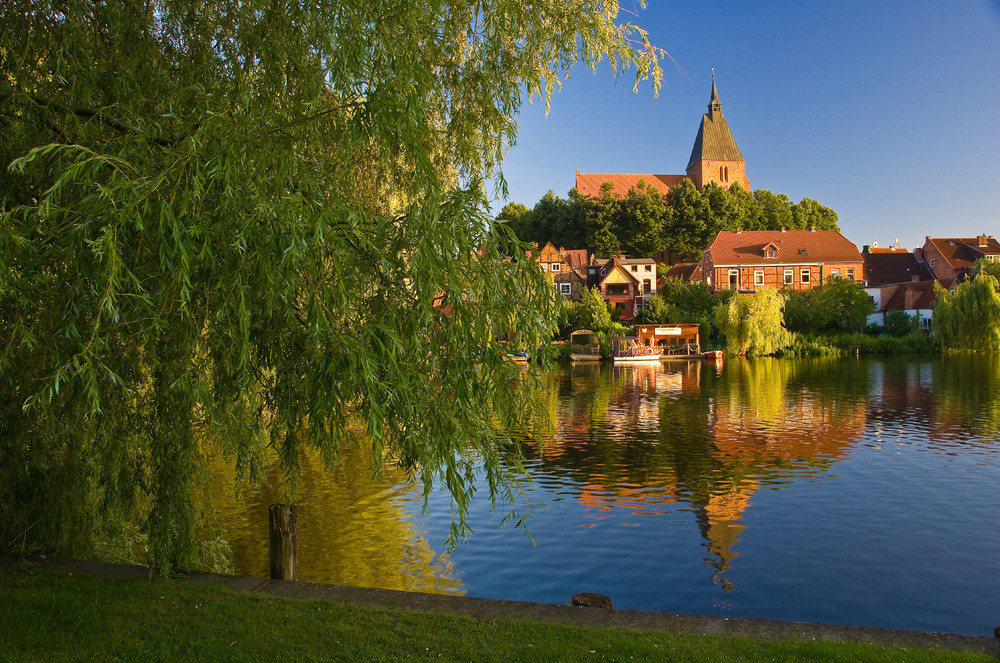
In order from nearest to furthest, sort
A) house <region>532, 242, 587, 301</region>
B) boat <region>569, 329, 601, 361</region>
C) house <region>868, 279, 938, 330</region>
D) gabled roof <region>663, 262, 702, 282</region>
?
boat <region>569, 329, 601, 361</region> < house <region>868, 279, 938, 330</region> < house <region>532, 242, 587, 301</region> < gabled roof <region>663, 262, 702, 282</region>

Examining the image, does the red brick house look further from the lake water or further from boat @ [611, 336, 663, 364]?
the lake water

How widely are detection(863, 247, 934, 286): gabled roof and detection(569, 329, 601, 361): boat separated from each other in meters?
34.4

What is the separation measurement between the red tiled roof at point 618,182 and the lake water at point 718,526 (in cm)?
8463

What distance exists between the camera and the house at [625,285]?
255ft

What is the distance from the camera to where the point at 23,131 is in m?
5.58

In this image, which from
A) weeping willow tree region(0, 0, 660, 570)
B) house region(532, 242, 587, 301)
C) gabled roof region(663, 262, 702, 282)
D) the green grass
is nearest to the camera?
weeping willow tree region(0, 0, 660, 570)

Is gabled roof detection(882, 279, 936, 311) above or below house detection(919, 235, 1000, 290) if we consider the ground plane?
below

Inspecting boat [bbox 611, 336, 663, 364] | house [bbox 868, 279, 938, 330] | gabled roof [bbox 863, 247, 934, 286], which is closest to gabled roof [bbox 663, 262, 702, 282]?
house [bbox 868, 279, 938, 330]

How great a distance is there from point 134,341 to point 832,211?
4250 inches

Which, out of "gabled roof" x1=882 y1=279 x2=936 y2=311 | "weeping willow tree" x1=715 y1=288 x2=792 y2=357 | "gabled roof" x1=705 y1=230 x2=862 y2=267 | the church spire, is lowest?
"weeping willow tree" x1=715 y1=288 x2=792 y2=357

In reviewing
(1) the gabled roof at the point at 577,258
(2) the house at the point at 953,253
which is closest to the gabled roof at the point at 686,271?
(1) the gabled roof at the point at 577,258

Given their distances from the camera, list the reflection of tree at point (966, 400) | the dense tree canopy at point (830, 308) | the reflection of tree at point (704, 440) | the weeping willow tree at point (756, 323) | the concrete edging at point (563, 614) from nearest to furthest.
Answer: the concrete edging at point (563, 614)
the reflection of tree at point (704, 440)
the reflection of tree at point (966, 400)
the weeping willow tree at point (756, 323)
the dense tree canopy at point (830, 308)

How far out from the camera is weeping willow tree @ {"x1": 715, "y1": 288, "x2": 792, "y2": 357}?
6116 centimetres

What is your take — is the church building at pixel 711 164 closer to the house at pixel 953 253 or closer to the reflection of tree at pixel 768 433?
the house at pixel 953 253
